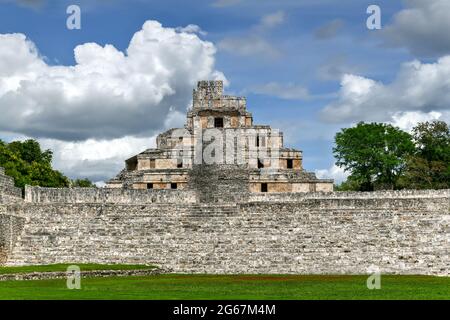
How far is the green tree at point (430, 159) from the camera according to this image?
7069cm

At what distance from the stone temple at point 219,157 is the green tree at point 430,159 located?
44.3 feet

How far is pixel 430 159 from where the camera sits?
74.6m

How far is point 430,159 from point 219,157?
22.3m

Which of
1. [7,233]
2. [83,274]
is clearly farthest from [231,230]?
[7,233]

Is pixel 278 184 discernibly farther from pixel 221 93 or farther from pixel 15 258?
pixel 15 258

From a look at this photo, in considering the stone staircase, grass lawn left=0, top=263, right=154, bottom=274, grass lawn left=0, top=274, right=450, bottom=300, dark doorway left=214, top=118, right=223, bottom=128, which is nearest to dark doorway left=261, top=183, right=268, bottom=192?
the stone staircase

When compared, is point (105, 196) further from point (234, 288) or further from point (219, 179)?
point (234, 288)

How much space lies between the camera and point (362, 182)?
78125 millimetres

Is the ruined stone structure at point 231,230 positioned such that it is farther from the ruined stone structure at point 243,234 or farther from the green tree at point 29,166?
the green tree at point 29,166

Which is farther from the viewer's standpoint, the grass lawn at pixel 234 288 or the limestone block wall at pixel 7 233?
the limestone block wall at pixel 7 233

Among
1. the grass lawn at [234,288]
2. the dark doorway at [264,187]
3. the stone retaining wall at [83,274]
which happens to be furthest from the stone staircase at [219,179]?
the grass lawn at [234,288]

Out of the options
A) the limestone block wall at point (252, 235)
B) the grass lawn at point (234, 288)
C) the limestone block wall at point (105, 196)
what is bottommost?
the grass lawn at point (234, 288)
